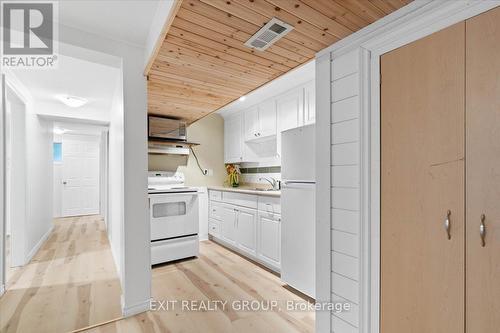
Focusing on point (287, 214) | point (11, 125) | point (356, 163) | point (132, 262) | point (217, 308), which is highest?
point (11, 125)

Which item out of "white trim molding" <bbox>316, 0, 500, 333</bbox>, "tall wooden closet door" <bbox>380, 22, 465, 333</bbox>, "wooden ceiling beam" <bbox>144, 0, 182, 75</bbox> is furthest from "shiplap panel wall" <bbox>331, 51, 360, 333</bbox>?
"wooden ceiling beam" <bbox>144, 0, 182, 75</bbox>

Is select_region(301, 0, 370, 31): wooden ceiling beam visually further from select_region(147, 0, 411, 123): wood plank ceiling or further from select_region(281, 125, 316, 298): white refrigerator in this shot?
select_region(281, 125, 316, 298): white refrigerator

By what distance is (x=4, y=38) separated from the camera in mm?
1882

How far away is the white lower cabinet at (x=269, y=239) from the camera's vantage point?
2.88m

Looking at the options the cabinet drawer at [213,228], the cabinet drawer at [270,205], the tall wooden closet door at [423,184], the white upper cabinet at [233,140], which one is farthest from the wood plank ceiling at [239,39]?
the cabinet drawer at [213,228]

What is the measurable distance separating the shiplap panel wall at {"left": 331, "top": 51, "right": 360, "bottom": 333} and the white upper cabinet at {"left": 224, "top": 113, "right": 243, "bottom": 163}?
2.80m

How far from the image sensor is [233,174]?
462 centimetres

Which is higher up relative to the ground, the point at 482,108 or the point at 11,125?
the point at 11,125

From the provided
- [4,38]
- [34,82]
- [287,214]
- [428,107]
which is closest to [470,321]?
[428,107]

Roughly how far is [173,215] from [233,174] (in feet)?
5.08

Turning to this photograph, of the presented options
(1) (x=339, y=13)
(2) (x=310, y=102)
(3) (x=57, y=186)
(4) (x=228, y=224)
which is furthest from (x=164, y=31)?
(3) (x=57, y=186)

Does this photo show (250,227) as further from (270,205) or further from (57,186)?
(57,186)

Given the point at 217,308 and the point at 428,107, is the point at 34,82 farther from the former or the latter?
the point at 428,107

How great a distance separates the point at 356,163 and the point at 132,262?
1931mm
